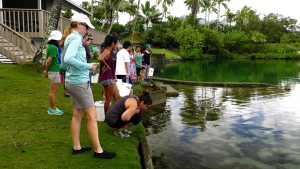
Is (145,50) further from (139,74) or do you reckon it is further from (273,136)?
(273,136)

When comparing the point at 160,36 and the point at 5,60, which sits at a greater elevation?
the point at 160,36

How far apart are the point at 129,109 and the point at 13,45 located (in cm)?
1008

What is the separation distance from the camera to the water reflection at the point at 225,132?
7293mm

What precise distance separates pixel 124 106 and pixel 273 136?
481cm

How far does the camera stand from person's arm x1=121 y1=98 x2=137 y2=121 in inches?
244

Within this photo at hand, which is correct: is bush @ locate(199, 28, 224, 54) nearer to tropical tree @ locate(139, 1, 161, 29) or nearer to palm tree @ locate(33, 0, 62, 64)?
tropical tree @ locate(139, 1, 161, 29)

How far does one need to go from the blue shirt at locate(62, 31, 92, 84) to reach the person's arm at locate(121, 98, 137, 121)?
1.45 metres

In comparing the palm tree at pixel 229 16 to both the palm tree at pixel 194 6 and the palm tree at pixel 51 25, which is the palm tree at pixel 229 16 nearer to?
the palm tree at pixel 194 6

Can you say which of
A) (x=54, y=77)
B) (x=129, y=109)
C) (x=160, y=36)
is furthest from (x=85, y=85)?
(x=160, y=36)

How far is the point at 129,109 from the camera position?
6.20m

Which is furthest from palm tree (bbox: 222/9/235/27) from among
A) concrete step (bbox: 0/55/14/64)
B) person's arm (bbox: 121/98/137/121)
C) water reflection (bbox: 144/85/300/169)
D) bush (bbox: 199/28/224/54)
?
person's arm (bbox: 121/98/137/121)

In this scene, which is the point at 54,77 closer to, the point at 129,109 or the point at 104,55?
the point at 104,55

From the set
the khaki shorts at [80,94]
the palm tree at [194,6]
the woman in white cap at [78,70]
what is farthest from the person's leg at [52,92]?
the palm tree at [194,6]

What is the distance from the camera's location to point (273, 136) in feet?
29.8
